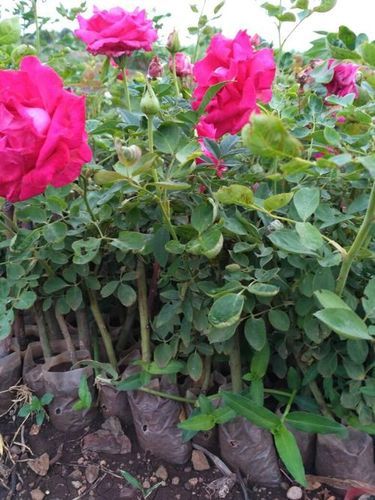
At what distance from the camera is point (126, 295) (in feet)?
2.63

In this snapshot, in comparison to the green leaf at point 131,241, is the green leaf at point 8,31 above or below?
above

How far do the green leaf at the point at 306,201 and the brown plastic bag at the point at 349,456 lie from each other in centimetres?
37

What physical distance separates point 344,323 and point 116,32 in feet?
1.99

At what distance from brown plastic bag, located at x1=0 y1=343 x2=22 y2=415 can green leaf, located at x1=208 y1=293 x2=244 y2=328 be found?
47 cm

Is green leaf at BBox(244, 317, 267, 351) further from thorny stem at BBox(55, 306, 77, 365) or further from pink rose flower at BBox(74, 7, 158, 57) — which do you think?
pink rose flower at BBox(74, 7, 158, 57)

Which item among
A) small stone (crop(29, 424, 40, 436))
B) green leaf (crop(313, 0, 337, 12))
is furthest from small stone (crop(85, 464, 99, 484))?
green leaf (crop(313, 0, 337, 12))

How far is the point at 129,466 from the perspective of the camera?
87 cm

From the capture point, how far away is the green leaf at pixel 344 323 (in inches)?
21.3

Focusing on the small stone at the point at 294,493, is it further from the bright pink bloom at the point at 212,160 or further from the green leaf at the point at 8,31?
the green leaf at the point at 8,31

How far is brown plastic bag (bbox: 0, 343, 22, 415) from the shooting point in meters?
0.93

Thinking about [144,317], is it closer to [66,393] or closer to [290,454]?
[66,393]

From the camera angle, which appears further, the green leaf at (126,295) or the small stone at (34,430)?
the small stone at (34,430)

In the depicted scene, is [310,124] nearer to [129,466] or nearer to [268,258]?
[268,258]

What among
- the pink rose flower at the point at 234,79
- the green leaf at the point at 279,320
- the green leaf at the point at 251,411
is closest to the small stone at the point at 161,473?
the green leaf at the point at 251,411
